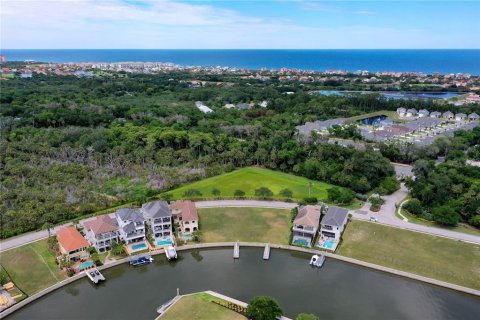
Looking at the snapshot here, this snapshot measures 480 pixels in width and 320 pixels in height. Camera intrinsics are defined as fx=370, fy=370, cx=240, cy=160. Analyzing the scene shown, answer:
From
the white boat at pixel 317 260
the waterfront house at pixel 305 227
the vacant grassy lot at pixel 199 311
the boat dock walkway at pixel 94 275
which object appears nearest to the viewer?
the vacant grassy lot at pixel 199 311

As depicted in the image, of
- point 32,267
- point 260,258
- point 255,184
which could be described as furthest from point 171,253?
point 255,184

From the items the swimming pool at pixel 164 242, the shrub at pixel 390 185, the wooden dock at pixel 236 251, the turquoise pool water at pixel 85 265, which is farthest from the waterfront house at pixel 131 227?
the shrub at pixel 390 185

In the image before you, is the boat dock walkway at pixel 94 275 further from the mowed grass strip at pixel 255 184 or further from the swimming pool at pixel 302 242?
the swimming pool at pixel 302 242

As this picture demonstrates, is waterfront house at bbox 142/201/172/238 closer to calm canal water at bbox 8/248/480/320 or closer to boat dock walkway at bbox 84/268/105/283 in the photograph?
calm canal water at bbox 8/248/480/320

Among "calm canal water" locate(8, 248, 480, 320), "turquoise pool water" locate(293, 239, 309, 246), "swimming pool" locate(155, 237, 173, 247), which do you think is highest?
"turquoise pool water" locate(293, 239, 309, 246)

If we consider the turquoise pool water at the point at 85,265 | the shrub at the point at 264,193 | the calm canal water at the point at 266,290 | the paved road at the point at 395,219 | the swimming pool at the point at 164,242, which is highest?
the shrub at the point at 264,193

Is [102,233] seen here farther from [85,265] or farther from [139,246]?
[139,246]

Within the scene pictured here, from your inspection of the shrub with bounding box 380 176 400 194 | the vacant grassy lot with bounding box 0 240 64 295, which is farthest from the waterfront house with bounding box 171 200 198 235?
the shrub with bounding box 380 176 400 194

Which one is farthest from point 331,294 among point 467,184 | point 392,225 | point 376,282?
point 467,184
